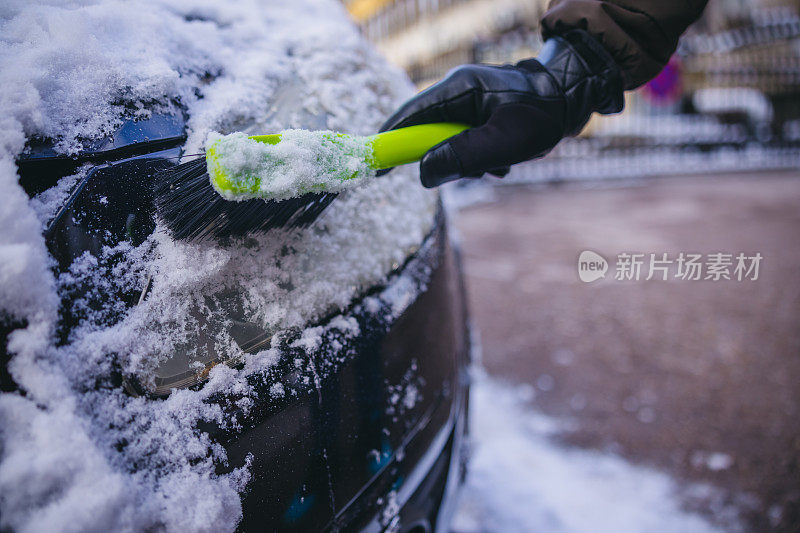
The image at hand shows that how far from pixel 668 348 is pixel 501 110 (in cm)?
240

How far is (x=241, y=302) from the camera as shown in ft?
2.66

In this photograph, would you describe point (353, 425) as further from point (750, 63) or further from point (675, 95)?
point (675, 95)

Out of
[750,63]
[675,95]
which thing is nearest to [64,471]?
[750,63]

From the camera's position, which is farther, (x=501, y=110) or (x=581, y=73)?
(x=581, y=73)

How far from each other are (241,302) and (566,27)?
1416 mm

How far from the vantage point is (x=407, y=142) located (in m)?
1.10

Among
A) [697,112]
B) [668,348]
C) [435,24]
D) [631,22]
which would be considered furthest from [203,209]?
[435,24]

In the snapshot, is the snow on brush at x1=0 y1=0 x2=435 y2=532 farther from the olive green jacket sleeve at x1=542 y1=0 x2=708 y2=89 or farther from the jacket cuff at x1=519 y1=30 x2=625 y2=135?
the olive green jacket sleeve at x1=542 y1=0 x2=708 y2=89

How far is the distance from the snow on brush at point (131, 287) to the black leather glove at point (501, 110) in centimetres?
25

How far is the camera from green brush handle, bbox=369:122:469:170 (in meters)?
1.01

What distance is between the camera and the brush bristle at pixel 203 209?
2.61ft

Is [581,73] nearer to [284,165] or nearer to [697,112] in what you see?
[284,165]

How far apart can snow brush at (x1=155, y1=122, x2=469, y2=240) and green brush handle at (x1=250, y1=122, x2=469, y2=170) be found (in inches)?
2.2

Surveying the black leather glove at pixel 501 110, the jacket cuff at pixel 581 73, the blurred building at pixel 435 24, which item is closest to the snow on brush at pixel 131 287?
the black leather glove at pixel 501 110
